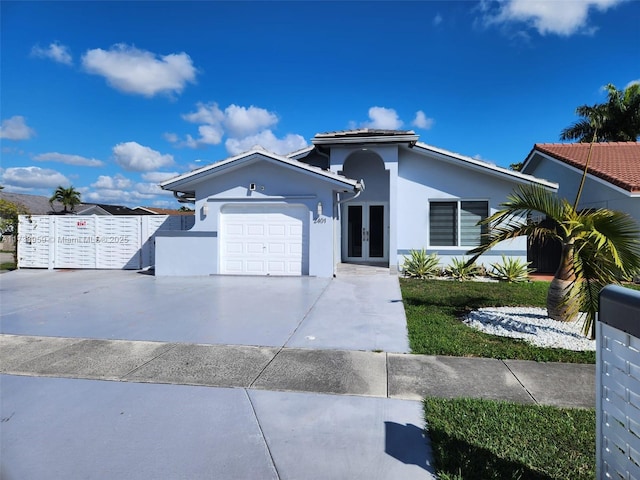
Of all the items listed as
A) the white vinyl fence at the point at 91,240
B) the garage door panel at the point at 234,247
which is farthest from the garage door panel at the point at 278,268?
the white vinyl fence at the point at 91,240

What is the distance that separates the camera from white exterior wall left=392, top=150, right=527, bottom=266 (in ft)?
42.4

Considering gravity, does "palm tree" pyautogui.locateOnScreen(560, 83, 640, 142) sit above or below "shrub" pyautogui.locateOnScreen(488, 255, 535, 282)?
above

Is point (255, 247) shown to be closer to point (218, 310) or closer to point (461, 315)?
point (218, 310)

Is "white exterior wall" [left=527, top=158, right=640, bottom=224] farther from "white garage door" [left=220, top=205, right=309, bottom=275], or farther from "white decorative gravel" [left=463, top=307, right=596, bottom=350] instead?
"white garage door" [left=220, top=205, right=309, bottom=275]

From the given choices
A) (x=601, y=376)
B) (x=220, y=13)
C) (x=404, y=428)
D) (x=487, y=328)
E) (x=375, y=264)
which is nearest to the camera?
(x=601, y=376)

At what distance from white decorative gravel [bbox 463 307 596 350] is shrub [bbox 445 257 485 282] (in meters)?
4.85

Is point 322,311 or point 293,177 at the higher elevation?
point 293,177

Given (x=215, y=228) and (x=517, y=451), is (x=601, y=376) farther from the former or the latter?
(x=215, y=228)

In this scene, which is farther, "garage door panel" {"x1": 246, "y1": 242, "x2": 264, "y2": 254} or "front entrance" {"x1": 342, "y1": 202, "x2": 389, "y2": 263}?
"front entrance" {"x1": 342, "y1": 202, "x2": 389, "y2": 263}

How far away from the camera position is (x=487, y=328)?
6402mm

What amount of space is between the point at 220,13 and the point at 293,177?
515cm

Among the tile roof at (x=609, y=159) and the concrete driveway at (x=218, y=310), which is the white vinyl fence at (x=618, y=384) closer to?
the concrete driveway at (x=218, y=310)

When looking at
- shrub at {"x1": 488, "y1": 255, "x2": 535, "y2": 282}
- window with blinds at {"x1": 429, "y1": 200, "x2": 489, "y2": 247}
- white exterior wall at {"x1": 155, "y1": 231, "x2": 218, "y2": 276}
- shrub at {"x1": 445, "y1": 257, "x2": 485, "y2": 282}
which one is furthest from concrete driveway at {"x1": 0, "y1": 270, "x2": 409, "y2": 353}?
shrub at {"x1": 488, "y1": 255, "x2": 535, "y2": 282}

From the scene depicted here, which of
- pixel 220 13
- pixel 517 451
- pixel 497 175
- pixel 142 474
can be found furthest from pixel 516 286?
pixel 220 13
